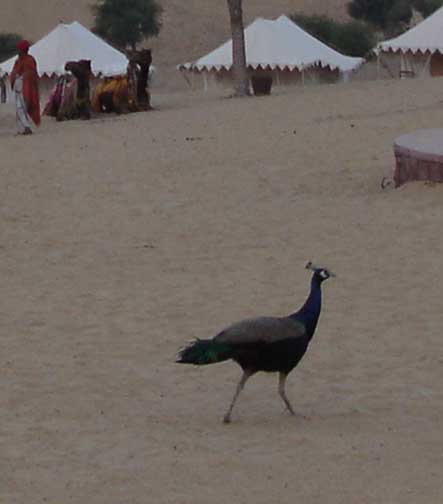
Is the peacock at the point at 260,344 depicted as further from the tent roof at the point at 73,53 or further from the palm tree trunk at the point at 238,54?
the tent roof at the point at 73,53

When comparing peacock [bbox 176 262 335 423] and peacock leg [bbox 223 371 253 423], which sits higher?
peacock [bbox 176 262 335 423]

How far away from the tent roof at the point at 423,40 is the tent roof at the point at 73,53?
614 cm

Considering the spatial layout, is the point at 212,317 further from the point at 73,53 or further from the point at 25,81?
the point at 73,53

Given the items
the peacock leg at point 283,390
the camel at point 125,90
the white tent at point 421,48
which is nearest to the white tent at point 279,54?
the white tent at point 421,48

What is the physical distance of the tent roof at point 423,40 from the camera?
3731 cm

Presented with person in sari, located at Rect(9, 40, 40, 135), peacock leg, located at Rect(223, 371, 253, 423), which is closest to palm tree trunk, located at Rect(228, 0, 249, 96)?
person in sari, located at Rect(9, 40, 40, 135)

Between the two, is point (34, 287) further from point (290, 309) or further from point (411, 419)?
point (411, 419)

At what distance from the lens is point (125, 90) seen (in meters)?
28.3

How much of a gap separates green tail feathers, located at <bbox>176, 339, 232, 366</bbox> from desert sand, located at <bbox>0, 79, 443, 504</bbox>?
32cm

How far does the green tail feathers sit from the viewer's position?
6.95 m

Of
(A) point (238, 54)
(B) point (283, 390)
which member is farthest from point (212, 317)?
(A) point (238, 54)

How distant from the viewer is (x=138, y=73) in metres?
28.4

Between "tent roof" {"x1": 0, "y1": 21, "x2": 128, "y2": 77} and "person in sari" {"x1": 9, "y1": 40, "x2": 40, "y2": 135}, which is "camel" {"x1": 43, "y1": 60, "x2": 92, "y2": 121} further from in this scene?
"tent roof" {"x1": 0, "y1": 21, "x2": 128, "y2": 77}

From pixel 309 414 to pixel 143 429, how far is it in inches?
30.8
